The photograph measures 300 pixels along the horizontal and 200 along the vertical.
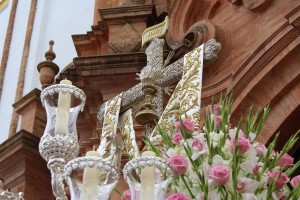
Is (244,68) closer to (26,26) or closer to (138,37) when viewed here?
(138,37)

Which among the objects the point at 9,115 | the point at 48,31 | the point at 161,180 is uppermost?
the point at 48,31

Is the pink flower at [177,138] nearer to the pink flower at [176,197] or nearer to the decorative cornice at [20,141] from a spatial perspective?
Answer: the pink flower at [176,197]

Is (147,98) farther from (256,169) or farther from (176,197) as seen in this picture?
(176,197)

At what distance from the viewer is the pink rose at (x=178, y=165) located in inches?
141

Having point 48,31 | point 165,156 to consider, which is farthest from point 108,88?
point 48,31

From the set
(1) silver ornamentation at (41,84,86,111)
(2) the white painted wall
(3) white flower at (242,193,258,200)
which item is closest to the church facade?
(2) the white painted wall

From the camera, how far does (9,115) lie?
10758mm

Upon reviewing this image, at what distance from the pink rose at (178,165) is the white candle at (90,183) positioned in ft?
1.63

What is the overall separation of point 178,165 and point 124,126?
113cm

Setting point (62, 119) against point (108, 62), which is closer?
point (62, 119)

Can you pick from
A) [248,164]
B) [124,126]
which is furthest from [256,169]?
[124,126]

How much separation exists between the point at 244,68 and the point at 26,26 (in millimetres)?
5791

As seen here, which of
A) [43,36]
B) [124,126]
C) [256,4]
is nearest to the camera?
[124,126]

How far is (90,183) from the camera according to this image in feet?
10.2
